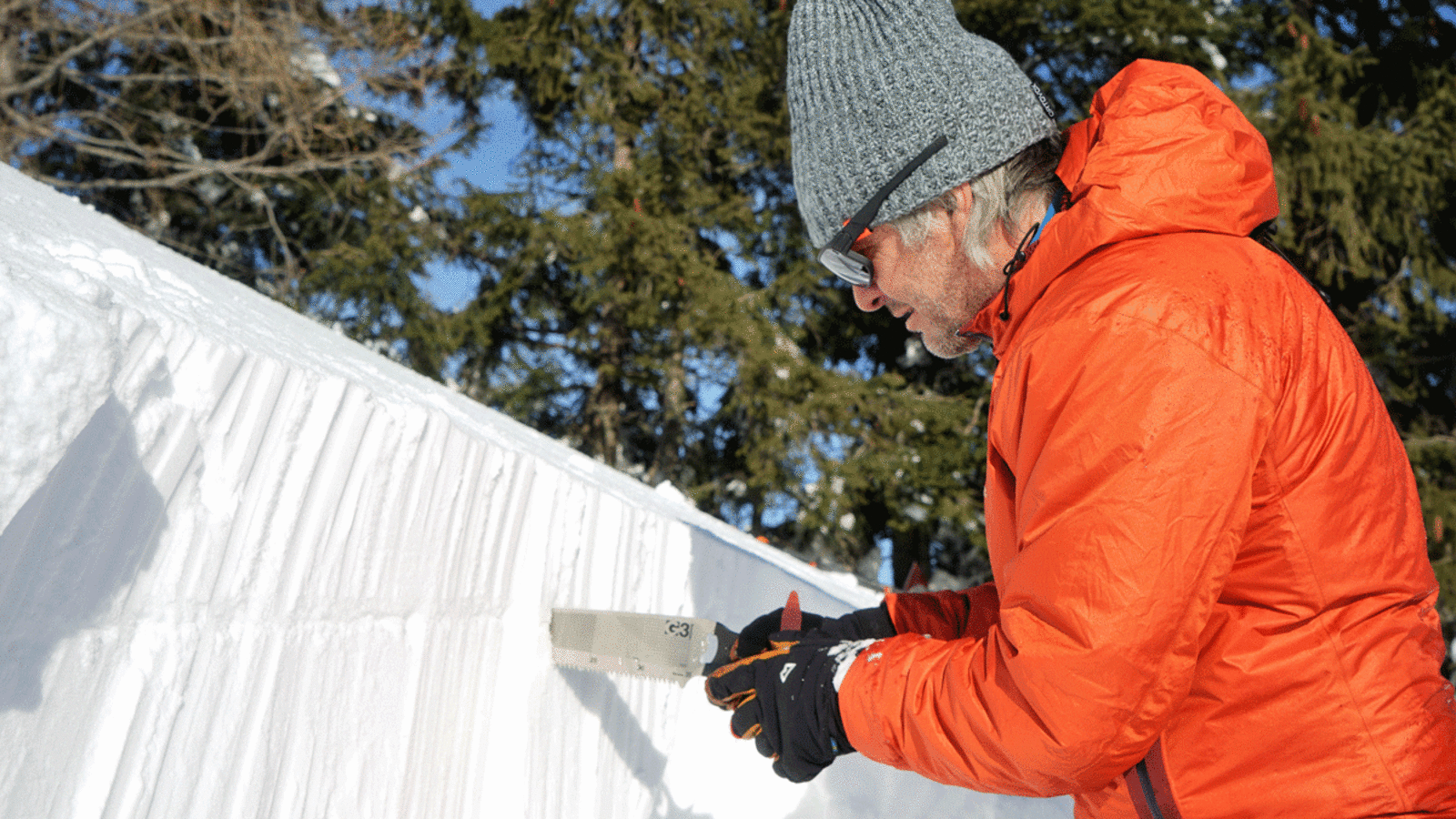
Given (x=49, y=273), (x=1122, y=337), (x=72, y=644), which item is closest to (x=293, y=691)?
(x=72, y=644)

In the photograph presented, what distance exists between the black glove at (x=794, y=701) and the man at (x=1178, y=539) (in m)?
0.03

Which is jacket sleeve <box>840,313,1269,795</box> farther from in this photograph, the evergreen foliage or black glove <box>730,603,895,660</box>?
the evergreen foliage

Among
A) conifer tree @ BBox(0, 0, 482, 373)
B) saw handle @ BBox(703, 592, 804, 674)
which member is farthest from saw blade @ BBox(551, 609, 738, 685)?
conifer tree @ BBox(0, 0, 482, 373)

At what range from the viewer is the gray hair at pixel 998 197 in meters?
1.15

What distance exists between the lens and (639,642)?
166cm

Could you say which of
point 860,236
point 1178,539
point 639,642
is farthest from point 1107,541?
point 639,642

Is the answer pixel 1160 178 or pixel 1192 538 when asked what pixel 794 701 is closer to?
pixel 1192 538

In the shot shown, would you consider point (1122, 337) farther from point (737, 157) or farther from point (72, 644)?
point (737, 157)

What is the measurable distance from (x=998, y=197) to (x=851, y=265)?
24cm

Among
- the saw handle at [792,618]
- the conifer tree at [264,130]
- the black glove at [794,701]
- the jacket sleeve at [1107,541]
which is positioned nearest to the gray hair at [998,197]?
the jacket sleeve at [1107,541]

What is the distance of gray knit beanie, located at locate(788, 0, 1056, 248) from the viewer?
1.17 meters

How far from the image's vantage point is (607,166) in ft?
31.2

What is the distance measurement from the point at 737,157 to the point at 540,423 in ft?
12.1

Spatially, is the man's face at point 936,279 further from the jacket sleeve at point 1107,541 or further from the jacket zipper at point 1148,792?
the jacket zipper at point 1148,792
